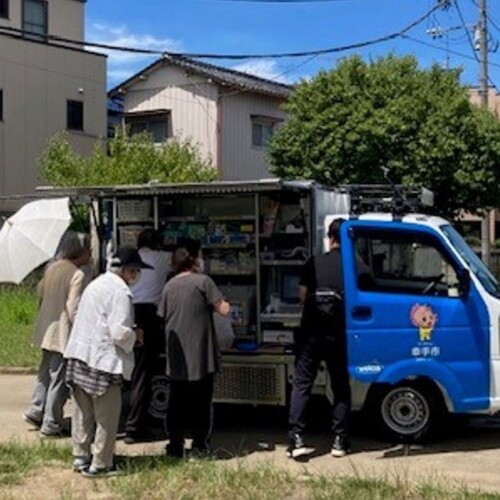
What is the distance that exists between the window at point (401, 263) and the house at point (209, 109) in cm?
2282

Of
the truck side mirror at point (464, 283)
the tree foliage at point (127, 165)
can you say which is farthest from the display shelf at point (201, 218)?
the tree foliage at point (127, 165)

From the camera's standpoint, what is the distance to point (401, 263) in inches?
356

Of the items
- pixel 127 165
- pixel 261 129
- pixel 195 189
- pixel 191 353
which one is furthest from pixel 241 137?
pixel 191 353

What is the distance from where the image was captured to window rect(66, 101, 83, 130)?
2997 centimetres

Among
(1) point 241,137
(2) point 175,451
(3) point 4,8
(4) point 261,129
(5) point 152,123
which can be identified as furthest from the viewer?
(4) point 261,129

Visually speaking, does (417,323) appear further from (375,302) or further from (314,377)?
(314,377)

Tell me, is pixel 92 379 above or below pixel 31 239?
below

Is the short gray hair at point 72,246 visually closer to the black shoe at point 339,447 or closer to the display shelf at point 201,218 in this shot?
the display shelf at point 201,218

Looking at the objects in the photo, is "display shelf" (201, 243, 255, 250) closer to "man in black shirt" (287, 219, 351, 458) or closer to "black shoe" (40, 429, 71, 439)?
"man in black shirt" (287, 219, 351, 458)

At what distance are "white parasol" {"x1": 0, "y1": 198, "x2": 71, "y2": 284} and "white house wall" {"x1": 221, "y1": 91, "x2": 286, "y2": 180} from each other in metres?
22.1

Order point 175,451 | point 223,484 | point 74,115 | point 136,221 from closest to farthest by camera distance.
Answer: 1. point 223,484
2. point 175,451
3. point 136,221
4. point 74,115

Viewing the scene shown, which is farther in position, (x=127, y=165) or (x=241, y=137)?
(x=241, y=137)

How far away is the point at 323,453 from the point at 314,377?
715 mm

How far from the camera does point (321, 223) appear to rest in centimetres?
962
